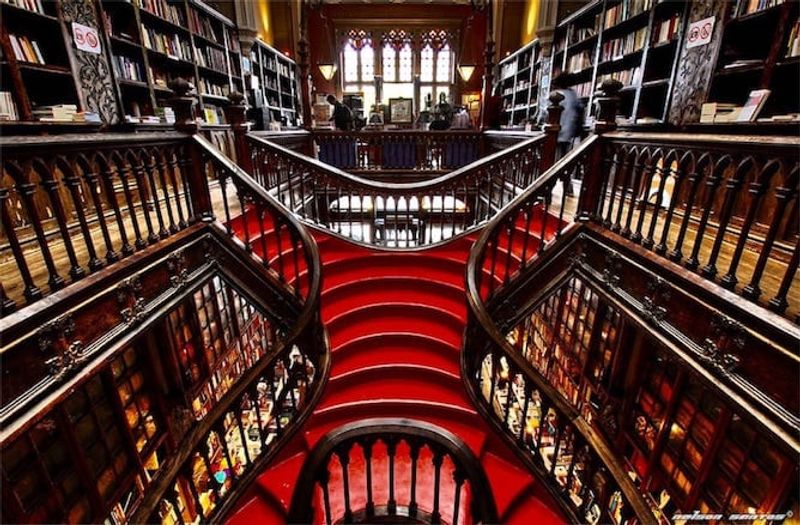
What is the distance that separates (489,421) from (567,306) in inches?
73.8

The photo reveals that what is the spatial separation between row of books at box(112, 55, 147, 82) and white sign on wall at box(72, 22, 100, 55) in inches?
13.9

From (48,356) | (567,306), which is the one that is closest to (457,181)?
(567,306)

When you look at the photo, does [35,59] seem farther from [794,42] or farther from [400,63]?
[400,63]

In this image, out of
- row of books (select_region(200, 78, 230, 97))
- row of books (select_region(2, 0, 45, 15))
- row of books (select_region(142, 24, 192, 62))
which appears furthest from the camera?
row of books (select_region(200, 78, 230, 97))

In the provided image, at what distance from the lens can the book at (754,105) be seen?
9.14 feet

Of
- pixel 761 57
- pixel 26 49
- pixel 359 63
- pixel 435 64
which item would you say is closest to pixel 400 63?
pixel 435 64

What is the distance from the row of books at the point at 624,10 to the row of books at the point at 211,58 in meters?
5.76

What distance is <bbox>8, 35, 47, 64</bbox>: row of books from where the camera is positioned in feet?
9.70

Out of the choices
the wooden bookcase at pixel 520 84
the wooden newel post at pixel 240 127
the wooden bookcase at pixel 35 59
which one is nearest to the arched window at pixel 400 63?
the wooden bookcase at pixel 520 84

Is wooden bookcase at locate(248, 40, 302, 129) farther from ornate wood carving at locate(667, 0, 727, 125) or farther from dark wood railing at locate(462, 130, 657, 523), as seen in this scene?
ornate wood carving at locate(667, 0, 727, 125)

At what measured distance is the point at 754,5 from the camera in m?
2.95

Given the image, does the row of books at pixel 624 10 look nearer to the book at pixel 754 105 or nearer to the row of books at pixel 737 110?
the row of books at pixel 737 110

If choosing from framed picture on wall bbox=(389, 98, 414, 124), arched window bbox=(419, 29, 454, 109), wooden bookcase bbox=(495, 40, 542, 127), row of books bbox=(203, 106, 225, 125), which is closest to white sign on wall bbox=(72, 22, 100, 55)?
row of books bbox=(203, 106, 225, 125)

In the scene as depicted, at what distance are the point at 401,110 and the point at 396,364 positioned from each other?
33.2 feet
